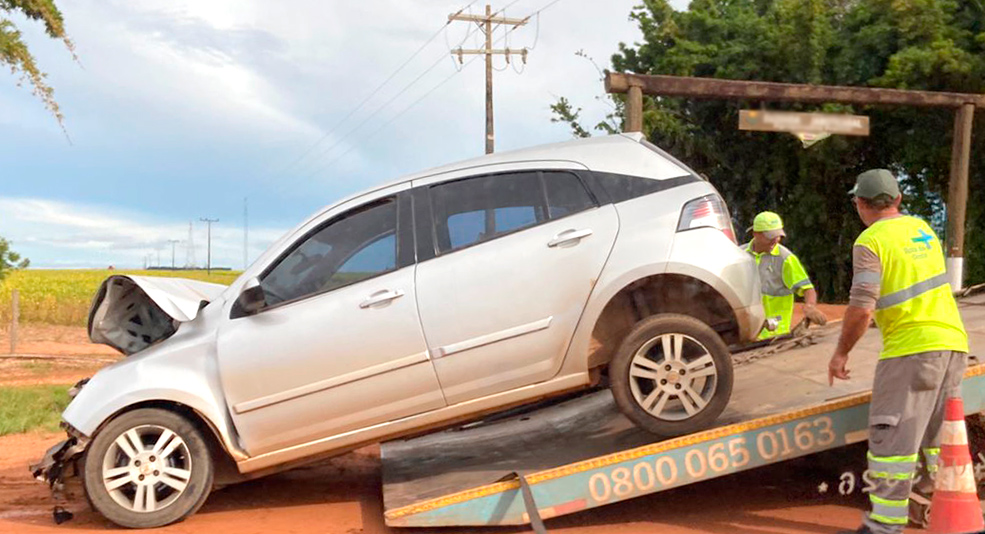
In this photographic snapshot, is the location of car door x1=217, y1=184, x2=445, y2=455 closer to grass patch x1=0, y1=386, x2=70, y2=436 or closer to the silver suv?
the silver suv

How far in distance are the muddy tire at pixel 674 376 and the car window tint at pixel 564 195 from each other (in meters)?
0.78

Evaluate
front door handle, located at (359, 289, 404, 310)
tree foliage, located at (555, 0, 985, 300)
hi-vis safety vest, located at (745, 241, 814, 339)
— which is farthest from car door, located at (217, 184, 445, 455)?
tree foliage, located at (555, 0, 985, 300)

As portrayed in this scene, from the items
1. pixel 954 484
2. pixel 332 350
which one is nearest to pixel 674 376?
pixel 954 484

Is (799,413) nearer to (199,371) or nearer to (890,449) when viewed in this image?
(890,449)

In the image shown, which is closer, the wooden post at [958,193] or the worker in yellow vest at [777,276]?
the worker in yellow vest at [777,276]

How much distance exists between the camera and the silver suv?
4785mm

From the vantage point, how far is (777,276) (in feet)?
22.8

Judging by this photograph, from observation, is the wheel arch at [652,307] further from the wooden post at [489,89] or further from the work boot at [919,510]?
the wooden post at [489,89]

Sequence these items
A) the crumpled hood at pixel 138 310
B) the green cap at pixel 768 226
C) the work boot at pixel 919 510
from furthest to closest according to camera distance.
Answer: the green cap at pixel 768 226 → the crumpled hood at pixel 138 310 → the work boot at pixel 919 510

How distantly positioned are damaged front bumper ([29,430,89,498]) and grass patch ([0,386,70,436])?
456 cm

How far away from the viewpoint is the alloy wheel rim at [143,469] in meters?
4.98

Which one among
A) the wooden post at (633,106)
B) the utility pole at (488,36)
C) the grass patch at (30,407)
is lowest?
the grass patch at (30,407)

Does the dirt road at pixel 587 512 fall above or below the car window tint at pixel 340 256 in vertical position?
below

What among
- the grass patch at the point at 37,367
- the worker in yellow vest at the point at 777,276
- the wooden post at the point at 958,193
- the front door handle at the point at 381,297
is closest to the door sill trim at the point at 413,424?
the front door handle at the point at 381,297
